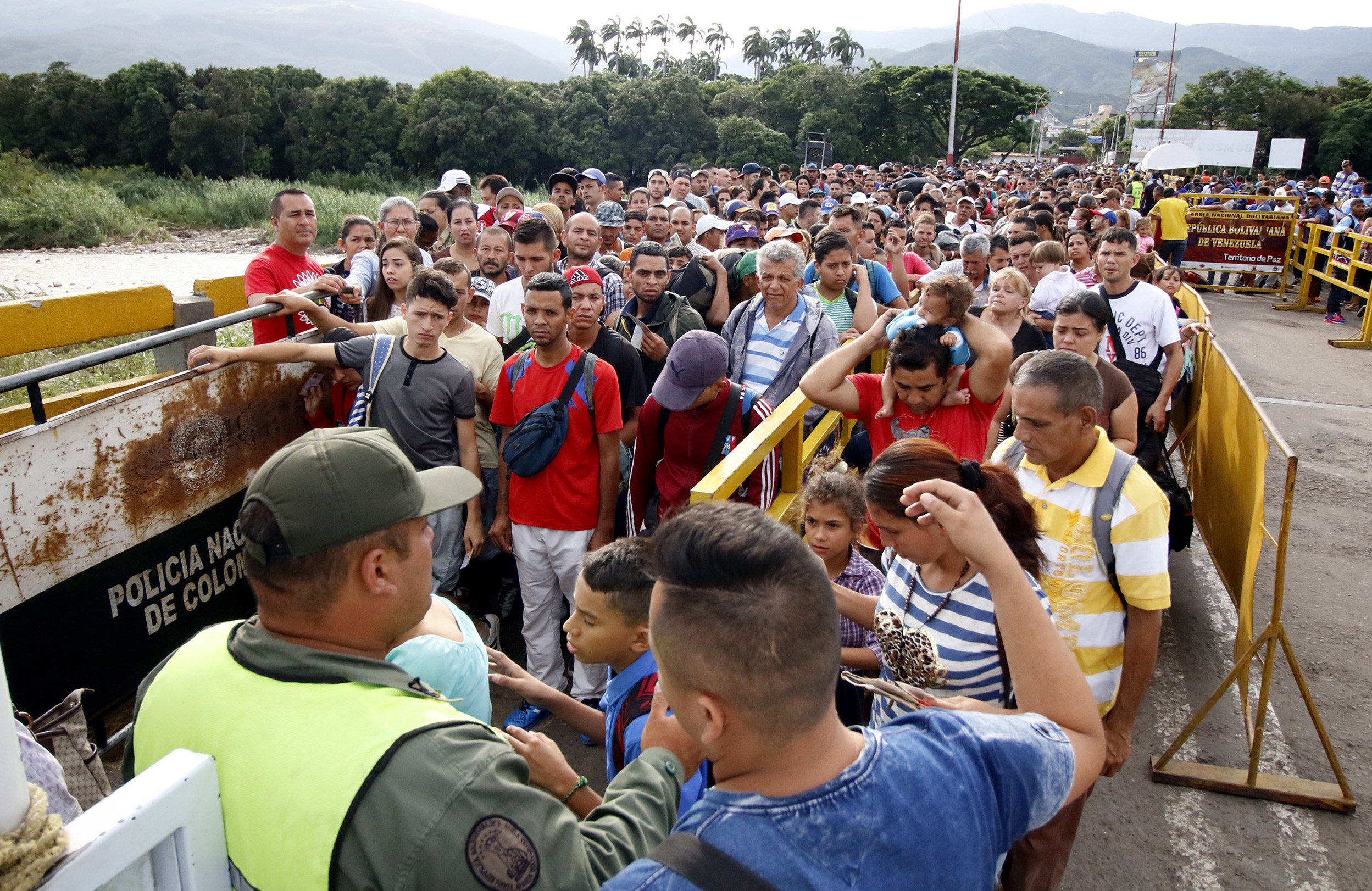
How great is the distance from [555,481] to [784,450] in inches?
44.7

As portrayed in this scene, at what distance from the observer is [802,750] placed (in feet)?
4.00

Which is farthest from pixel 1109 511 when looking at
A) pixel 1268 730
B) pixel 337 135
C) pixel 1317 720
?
pixel 337 135

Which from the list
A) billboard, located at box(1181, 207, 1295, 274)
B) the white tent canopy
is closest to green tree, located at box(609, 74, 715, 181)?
the white tent canopy

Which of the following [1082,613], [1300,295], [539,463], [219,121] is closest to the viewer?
[1082,613]

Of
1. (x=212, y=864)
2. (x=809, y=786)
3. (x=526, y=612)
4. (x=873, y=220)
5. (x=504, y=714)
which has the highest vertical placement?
(x=873, y=220)

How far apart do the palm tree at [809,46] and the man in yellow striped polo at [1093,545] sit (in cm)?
13802

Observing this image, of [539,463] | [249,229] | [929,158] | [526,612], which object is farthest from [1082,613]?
[929,158]

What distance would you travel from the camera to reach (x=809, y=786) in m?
1.19

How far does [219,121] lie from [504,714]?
49.3 m

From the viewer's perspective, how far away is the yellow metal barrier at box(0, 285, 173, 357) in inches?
154

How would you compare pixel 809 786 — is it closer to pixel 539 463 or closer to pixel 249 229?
pixel 539 463

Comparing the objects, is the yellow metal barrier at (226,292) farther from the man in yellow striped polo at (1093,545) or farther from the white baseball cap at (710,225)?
the man in yellow striped polo at (1093,545)

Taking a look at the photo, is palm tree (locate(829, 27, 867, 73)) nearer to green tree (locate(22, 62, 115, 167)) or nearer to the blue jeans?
green tree (locate(22, 62, 115, 167))

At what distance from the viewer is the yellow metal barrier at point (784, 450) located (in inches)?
114
